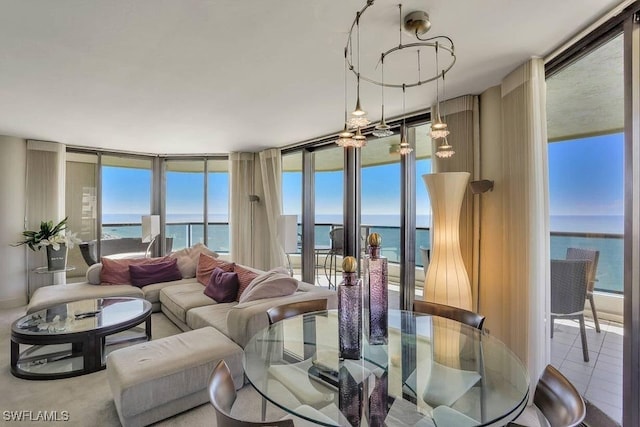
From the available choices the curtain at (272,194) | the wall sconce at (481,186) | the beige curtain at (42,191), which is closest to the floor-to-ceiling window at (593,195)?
the wall sconce at (481,186)

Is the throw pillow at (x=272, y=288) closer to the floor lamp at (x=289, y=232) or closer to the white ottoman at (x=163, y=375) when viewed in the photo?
the white ottoman at (x=163, y=375)

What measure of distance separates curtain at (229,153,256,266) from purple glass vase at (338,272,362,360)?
4.71 metres

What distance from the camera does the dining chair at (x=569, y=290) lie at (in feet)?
7.05

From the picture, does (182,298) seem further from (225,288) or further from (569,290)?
(569,290)

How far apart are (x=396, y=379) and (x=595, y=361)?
5.08 feet

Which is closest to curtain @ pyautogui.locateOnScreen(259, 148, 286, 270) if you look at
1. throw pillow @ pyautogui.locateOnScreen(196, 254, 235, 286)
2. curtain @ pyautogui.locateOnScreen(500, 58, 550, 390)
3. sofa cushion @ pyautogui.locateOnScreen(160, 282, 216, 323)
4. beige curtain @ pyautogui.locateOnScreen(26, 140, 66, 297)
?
throw pillow @ pyautogui.locateOnScreen(196, 254, 235, 286)

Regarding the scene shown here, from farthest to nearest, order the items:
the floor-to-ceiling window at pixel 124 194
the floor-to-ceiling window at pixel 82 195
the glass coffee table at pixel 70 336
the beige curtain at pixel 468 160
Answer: the floor-to-ceiling window at pixel 124 194 < the floor-to-ceiling window at pixel 82 195 < the beige curtain at pixel 468 160 < the glass coffee table at pixel 70 336

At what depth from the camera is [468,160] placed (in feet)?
10.0

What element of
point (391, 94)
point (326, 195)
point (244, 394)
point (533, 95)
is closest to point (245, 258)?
point (326, 195)

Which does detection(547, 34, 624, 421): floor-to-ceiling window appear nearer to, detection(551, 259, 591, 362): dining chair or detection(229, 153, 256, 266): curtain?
detection(551, 259, 591, 362): dining chair

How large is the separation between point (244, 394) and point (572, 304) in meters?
2.49

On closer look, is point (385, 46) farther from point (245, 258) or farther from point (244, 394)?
point (245, 258)

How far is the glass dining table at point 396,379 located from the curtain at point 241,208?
4.21m

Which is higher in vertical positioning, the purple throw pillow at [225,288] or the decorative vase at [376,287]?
the decorative vase at [376,287]
